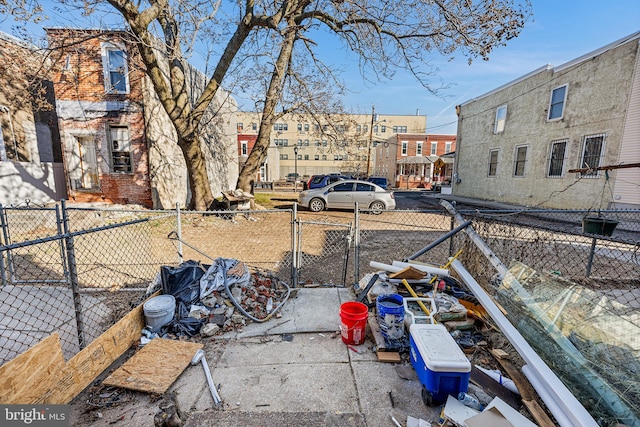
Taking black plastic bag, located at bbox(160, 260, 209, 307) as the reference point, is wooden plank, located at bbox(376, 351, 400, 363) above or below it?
Answer: below

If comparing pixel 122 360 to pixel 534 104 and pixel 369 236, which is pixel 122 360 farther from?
pixel 534 104

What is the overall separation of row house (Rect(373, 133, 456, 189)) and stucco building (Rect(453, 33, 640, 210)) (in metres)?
Result: 12.7

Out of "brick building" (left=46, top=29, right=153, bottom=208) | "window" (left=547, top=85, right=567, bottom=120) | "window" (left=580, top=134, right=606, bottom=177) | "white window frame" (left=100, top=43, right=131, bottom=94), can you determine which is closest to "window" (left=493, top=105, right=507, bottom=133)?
"window" (left=547, top=85, right=567, bottom=120)

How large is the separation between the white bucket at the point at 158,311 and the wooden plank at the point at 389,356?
98.7 inches

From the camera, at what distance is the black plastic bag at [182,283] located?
3.65 metres

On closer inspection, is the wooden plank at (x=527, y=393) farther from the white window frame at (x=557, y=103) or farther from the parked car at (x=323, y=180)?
the white window frame at (x=557, y=103)

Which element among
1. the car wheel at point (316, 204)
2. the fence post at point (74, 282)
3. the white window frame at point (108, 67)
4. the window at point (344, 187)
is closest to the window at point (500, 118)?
the window at point (344, 187)

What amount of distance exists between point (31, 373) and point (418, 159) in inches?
1370

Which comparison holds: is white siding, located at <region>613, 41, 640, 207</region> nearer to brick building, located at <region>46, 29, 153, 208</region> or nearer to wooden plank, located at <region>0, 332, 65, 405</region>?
wooden plank, located at <region>0, 332, 65, 405</region>

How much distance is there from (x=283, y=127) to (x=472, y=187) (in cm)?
3720

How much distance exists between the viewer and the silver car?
38.9ft

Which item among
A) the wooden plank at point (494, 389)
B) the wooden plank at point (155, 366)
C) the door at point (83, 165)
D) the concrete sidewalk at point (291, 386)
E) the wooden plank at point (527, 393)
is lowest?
the concrete sidewalk at point (291, 386)

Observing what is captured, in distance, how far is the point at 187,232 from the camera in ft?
28.0

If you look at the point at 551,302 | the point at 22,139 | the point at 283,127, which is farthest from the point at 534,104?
the point at 283,127
